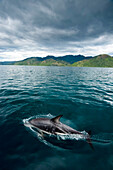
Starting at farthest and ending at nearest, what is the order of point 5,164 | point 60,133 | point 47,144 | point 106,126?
point 106,126 < point 60,133 < point 47,144 < point 5,164

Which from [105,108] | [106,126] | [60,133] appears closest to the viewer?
[60,133]

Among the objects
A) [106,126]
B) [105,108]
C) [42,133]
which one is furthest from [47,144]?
[105,108]

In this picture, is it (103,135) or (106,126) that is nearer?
(103,135)

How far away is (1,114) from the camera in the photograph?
30.6 feet

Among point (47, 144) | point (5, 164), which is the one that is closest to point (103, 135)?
point (47, 144)

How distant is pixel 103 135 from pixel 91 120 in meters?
2.04

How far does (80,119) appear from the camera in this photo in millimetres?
9133

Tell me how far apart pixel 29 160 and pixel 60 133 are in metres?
2.57

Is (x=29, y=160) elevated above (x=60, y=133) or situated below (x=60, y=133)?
below

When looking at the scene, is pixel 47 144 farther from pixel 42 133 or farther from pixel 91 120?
pixel 91 120

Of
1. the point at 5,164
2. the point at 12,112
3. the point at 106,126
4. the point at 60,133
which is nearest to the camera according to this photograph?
the point at 5,164

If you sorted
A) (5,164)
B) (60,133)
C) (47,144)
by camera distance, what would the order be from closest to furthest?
(5,164) < (47,144) < (60,133)

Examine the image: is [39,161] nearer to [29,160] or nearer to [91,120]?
[29,160]

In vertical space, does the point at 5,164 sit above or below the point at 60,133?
below
